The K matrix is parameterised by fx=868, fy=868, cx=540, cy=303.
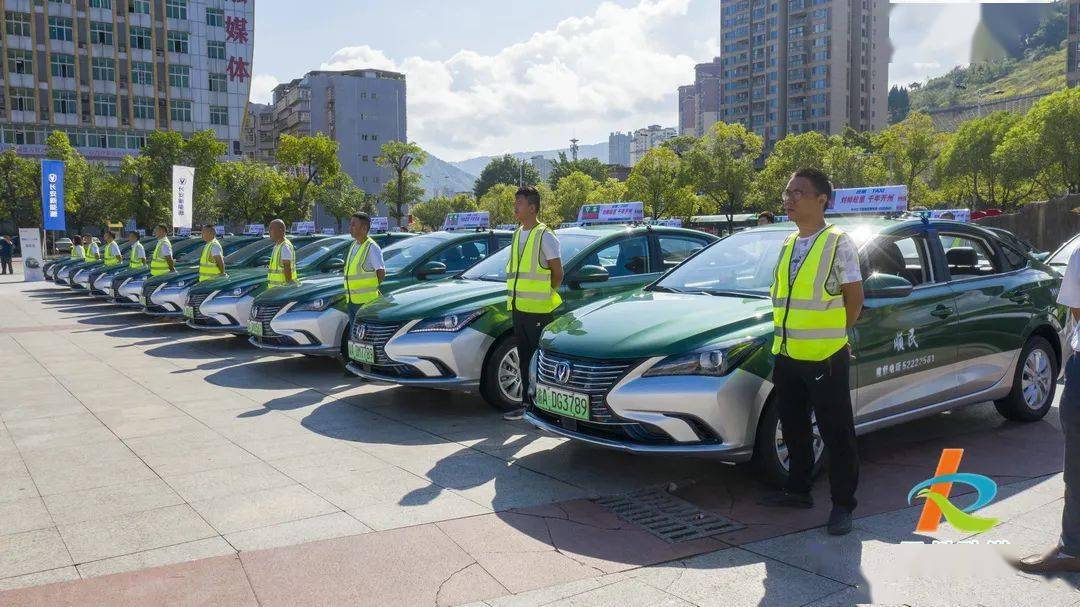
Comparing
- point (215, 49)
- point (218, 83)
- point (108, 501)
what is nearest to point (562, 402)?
point (108, 501)

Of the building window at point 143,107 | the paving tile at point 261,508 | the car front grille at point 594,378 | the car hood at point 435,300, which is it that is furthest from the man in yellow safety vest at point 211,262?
the building window at point 143,107

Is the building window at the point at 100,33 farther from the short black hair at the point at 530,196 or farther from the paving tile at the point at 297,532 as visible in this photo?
the paving tile at the point at 297,532

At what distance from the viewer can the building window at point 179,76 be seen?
72812mm

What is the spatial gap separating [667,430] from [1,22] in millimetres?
76546

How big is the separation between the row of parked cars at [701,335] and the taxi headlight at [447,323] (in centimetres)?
1

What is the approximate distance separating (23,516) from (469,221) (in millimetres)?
9229

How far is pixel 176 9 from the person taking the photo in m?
72.7

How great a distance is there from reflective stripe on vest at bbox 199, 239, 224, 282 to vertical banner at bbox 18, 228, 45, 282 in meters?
20.5

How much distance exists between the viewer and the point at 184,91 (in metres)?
73.6

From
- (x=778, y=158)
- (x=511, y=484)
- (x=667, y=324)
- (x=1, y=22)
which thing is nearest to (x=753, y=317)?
(x=667, y=324)

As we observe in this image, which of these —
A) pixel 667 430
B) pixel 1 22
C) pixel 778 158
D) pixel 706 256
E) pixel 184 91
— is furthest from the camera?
pixel 184 91

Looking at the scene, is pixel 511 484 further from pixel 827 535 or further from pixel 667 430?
pixel 827 535

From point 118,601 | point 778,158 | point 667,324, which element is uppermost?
point 778,158

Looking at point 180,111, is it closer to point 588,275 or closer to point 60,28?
point 60,28
